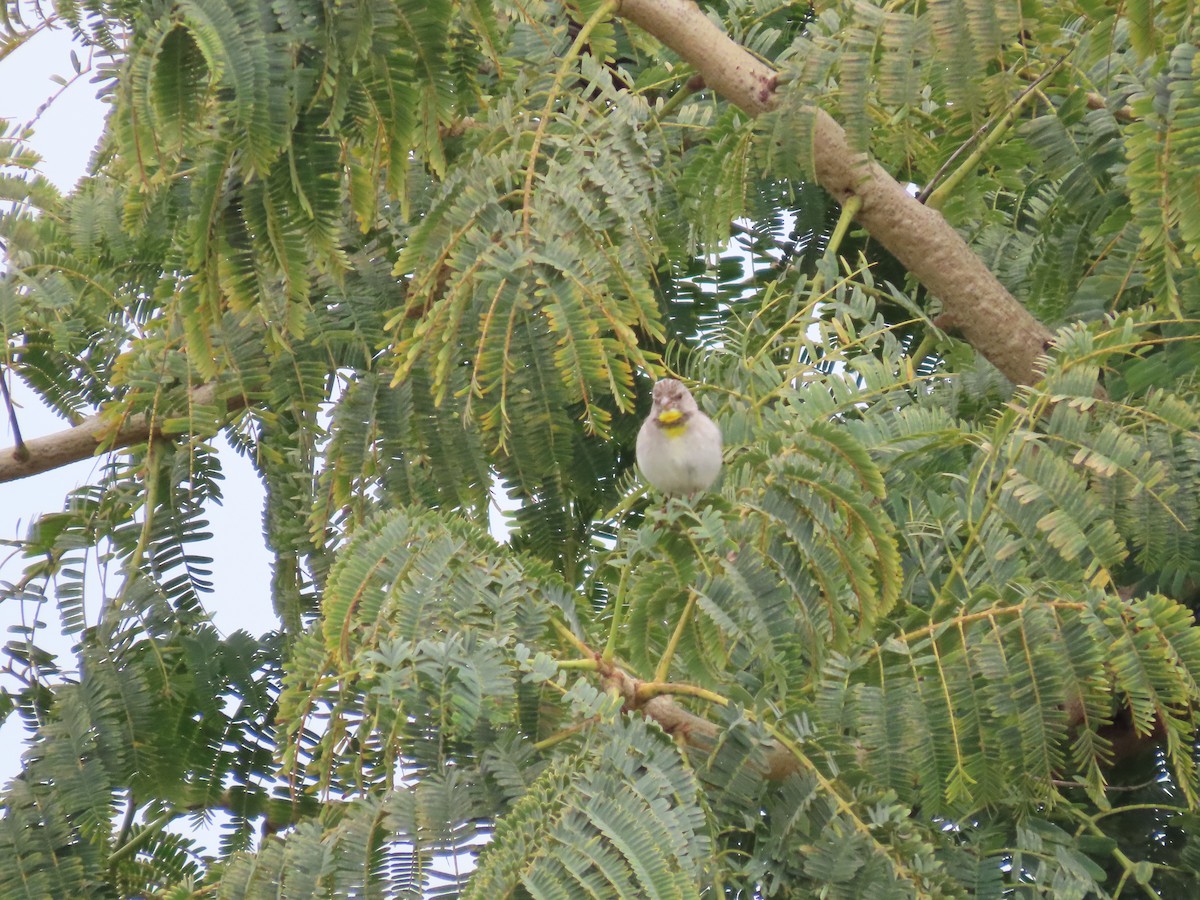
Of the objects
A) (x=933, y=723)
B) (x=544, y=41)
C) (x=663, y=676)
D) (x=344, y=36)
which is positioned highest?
(x=544, y=41)

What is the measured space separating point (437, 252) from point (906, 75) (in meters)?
1.30

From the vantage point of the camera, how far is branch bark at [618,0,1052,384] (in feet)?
14.4

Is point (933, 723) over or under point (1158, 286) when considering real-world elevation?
under

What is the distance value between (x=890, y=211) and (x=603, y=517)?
141cm

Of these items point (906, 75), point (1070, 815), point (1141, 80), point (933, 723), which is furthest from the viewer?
point (1141, 80)

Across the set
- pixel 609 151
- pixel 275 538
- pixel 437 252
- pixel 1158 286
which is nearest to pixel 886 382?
pixel 1158 286

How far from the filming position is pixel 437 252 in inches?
135

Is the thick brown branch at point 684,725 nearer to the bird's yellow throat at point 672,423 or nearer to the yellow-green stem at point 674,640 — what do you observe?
the yellow-green stem at point 674,640

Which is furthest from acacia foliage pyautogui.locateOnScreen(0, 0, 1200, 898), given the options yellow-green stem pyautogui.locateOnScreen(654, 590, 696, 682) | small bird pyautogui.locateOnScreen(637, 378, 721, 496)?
small bird pyautogui.locateOnScreen(637, 378, 721, 496)

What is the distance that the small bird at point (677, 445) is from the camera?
4.21 m

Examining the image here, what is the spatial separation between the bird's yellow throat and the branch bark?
909 millimetres

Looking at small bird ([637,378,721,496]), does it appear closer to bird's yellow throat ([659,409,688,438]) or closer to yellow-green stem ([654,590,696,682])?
bird's yellow throat ([659,409,688,438])

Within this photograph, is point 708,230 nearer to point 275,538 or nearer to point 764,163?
point 764,163

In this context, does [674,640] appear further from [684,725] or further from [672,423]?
[672,423]
